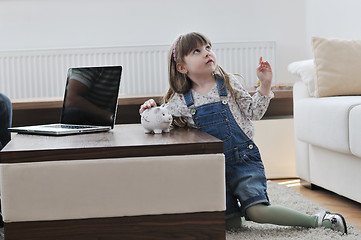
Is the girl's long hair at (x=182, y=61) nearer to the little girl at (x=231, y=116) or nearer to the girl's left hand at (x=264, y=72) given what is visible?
the little girl at (x=231, y=116)

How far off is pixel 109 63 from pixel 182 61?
1847mm

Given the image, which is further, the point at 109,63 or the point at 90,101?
the point at 109,63

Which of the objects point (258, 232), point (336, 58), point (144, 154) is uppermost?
point (336, 58)

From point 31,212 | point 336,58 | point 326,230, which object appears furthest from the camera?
point 336,58

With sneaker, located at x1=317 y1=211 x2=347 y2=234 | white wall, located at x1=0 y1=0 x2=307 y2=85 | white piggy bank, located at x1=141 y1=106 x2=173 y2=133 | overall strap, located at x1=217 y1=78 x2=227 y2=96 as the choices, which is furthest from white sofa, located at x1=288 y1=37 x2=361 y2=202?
white wall, located at x1=0 y1=0 x2=307 y2=85

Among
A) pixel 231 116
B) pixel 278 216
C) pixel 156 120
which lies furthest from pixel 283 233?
pixel 156 120

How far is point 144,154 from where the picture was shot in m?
1.28

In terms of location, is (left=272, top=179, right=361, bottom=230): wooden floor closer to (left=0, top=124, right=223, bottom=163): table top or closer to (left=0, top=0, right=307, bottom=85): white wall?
(left=0, top=124, right=223, bottom=163): table top

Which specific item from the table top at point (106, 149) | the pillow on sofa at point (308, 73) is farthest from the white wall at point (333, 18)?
the table top at point (106, 149)

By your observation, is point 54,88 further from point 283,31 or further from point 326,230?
point 326,230

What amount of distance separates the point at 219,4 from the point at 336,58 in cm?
148

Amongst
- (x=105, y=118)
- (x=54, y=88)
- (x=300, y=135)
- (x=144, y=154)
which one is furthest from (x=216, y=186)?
(x=54, y=88)

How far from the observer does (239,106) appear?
1.75 meters

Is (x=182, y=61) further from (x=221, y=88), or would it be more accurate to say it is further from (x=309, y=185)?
(x=309, y=185)
